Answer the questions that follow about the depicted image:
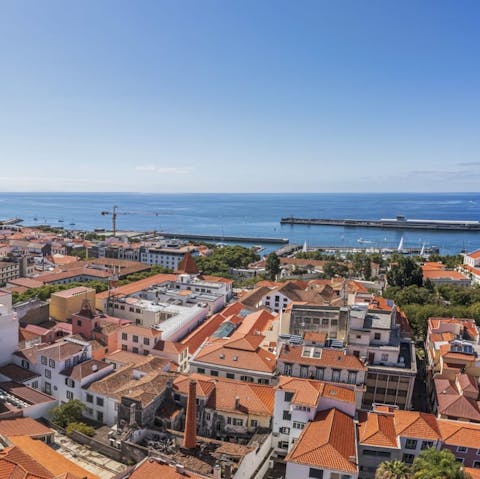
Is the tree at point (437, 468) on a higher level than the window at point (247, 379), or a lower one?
higher

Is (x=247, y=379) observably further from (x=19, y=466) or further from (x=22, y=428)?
(x=19, y=466)

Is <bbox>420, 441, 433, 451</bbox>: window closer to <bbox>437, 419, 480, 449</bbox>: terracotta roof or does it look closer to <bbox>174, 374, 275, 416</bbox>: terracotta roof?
<bbox>437, 419, 480, 449</bbox>: terracotta roof

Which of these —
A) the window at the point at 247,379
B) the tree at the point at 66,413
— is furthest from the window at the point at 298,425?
the tree at the point at 66,413

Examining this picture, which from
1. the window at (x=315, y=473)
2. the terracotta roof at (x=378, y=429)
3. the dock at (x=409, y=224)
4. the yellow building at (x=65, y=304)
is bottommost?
the window at (x=315, y=473)

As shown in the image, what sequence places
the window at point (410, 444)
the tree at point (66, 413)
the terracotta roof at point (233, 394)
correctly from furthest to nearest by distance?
the tree at point (66, 413) < the terracotta roof at point (233, 394) < the window at point (410, 444)

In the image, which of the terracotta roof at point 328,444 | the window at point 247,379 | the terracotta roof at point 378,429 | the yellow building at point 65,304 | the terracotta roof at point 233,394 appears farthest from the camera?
the yellow building at point 65,304

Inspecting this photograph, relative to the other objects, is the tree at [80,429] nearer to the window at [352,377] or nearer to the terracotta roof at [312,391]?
the terracotta roof at [312,391]

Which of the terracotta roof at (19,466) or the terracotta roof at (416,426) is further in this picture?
the terracotta roof at (416,426)

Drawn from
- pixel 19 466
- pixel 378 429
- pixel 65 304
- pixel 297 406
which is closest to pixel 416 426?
pixel 378 429

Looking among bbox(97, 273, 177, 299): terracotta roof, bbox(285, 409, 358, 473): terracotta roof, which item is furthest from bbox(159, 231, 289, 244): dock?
bbox(285, 409, 358, 473): terracotta roof
